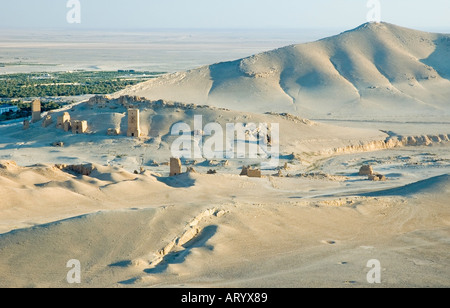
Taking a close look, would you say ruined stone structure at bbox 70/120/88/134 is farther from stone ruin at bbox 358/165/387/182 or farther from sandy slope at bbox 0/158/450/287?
stone ruin at bbox 358/165/387/182

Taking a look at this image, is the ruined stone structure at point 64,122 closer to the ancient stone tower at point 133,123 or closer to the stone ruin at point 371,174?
the ancient stone tower at point 133,123

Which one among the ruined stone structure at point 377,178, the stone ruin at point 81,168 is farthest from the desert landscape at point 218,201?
the ruined stone structure at point 377,178

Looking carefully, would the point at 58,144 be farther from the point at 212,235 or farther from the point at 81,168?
the point at 212,235

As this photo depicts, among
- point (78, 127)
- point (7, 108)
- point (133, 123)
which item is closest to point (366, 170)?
point (133, 123)

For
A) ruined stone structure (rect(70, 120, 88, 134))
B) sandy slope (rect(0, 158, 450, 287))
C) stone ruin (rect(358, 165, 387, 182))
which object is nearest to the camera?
sandy slope (rect(0, 158, 450, 287))

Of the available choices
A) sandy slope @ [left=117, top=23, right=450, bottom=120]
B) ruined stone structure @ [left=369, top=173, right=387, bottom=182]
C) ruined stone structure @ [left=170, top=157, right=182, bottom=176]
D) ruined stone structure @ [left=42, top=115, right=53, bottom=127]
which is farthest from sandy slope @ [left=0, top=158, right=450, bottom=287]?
sandy slope @ [left=117, top=23, right=450, bottom=120]
